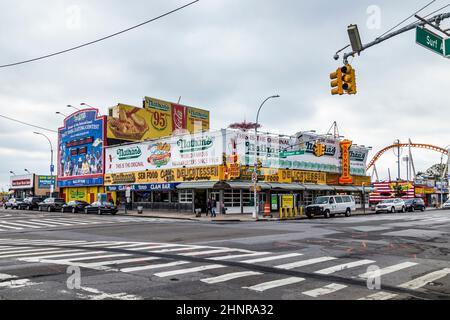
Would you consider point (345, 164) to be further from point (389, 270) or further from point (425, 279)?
point (425, 279)

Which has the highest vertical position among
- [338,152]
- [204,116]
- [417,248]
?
[204,116]

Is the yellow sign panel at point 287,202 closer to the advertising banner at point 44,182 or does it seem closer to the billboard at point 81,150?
the billboard at point 81,150

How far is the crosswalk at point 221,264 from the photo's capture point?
8.28 metres

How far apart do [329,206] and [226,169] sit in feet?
32.6

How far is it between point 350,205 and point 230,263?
31.2m

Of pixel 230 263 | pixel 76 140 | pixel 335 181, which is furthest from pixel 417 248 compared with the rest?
pixel 76 140

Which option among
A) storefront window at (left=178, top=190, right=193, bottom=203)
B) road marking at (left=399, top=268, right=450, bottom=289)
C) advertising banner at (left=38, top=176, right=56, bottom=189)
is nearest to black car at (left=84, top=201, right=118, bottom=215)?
storefront window at (left=178, top=190, right=193, bottom=203)

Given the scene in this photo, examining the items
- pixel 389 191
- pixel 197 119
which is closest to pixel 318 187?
pixel 389 191

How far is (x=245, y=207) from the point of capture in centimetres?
4178

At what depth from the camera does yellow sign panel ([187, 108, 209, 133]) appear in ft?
244

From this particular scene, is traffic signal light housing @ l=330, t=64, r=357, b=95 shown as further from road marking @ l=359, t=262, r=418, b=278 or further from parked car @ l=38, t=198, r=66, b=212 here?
parked car @ l=38, t=198, r=66, b=212

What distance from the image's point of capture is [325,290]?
25.5 feet

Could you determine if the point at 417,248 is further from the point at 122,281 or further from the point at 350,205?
the point at 350,205

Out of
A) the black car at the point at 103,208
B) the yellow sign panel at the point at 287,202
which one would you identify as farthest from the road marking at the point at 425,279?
the black car at the point at 103,208
